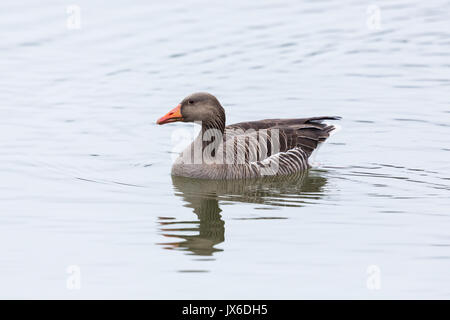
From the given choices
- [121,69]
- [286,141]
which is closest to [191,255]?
[286,141]

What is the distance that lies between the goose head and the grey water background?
1.16m

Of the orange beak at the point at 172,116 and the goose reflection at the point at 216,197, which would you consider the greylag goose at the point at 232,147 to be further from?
the goose reflection at the point at 216,197

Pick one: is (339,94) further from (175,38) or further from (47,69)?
(47,69)

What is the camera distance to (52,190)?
591 inches

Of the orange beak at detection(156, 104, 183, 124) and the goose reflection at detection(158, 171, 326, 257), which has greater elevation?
the orange beak at detection(156, 104, 183, 124)

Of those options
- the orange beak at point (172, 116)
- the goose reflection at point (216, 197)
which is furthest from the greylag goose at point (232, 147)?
the goose reflection at point (216, 197)

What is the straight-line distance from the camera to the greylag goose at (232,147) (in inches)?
628

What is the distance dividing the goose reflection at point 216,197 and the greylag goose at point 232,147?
0.59 feet

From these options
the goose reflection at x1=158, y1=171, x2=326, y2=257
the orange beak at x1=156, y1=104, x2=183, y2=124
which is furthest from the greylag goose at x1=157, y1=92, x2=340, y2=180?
the goose reflection at x1=158, y1=171, x2=326, y2=257

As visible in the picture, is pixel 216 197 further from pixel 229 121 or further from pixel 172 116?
pixel 229 121

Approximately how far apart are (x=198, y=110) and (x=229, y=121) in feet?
12.1

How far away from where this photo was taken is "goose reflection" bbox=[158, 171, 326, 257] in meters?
12.5

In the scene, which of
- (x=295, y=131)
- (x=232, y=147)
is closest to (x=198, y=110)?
(x=232, y=147)

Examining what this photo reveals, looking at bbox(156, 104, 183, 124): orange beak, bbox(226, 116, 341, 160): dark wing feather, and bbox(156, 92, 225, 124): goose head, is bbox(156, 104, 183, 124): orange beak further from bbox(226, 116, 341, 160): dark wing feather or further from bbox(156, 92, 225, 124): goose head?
bbox(226, 116, 341, 160): dark wing feather
